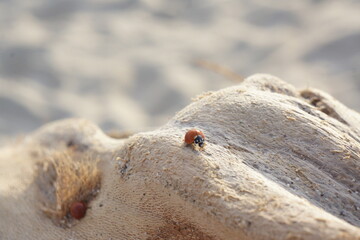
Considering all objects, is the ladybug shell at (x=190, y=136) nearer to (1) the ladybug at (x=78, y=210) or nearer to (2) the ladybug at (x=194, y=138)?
(2) the ladybug at (x=194, y=138)

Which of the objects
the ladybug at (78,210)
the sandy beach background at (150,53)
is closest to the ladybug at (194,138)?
the ladybug at (78,210)

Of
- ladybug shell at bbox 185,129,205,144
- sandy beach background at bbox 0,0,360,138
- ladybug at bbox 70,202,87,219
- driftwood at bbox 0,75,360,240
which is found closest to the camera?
driftwood at bbox 0,75,360,240

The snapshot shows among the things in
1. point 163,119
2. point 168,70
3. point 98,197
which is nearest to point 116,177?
point 98,197

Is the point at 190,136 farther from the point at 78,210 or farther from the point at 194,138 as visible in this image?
the point at 78,210

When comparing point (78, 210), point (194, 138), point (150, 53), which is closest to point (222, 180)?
point (194, 138)

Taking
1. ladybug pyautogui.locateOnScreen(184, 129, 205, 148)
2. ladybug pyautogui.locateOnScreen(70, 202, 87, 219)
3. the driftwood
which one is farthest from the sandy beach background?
ladybug pyautogui.locateOnScreen(184, 129, 205, 148)

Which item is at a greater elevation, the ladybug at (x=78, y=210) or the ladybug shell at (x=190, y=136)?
the ladybug shell at (x=190, y=136)

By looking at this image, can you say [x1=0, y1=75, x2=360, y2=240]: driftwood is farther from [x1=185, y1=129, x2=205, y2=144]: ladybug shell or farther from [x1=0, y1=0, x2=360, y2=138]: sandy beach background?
[x1=0, y1=0, x2=360, y2=138]: sandy beach background
